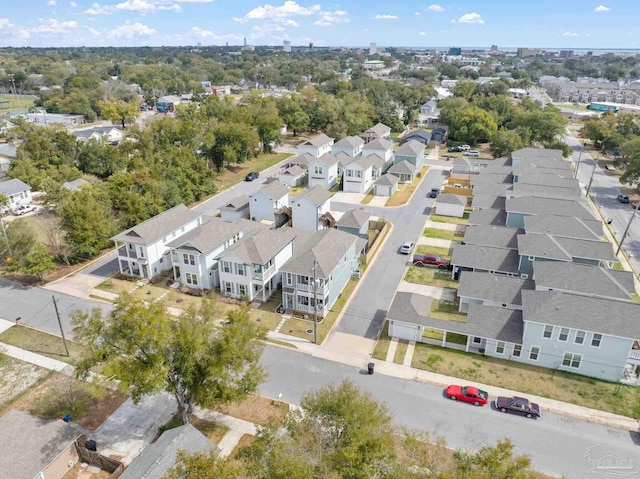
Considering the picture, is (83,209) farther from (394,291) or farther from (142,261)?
(394,291)

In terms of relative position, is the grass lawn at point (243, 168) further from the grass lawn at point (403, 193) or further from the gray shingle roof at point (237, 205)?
the grass lawn at point (403, 193)

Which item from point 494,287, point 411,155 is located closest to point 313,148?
point 411,155

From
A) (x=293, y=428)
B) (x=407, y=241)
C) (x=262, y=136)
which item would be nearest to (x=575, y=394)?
(x=293, y=428)

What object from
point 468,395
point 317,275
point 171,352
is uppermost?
point 171,352

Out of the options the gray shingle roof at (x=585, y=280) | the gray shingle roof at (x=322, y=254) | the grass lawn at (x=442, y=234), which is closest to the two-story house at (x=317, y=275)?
the gray shingle roof at (x=322, y=254)

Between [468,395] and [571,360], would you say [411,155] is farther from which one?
[468,395]

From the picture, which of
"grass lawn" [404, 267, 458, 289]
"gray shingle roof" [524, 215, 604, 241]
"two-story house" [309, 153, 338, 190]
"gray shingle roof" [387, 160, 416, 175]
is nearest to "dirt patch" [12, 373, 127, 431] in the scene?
"grass lawn" [404, 267, 458, 289]

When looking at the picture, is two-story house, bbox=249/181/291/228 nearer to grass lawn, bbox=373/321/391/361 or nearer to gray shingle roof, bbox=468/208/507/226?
gray shingle roof, bbox=468/208/507/226
